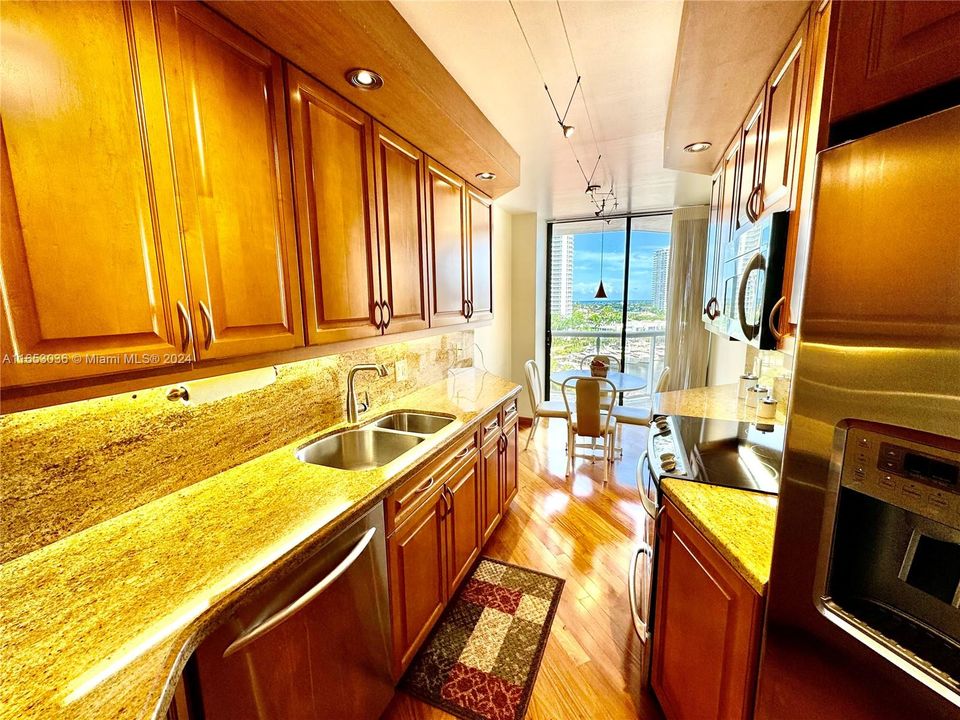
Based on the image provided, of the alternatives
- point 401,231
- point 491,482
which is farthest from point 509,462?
point 401,231

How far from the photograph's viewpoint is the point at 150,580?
0.85m

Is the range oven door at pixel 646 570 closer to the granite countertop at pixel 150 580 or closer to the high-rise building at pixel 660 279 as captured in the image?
the granite countertop at pixel 150 580

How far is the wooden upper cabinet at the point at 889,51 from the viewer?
60cm

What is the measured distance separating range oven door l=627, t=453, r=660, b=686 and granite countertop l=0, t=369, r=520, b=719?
3.27 ft

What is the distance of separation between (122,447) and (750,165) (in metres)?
2.53

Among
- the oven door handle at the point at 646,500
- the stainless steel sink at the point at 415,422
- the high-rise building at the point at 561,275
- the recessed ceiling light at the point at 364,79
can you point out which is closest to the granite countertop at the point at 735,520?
the oven door handle at the point at 646,500

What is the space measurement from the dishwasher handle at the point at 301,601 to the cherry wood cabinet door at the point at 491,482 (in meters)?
1.04

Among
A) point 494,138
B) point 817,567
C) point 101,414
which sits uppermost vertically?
point 494,138

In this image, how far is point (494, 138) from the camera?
2109 mm

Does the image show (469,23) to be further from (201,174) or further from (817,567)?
(817,567)

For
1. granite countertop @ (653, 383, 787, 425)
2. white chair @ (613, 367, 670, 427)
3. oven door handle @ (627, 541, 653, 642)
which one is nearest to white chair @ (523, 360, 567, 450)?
white chair @ (613, 367, 670, 427)

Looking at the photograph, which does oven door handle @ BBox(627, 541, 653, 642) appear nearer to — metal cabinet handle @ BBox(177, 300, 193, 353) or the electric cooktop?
the electric cooktop

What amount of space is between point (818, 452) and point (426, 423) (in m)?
1.75

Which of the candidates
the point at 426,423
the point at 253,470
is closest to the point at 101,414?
the point at 253,470
